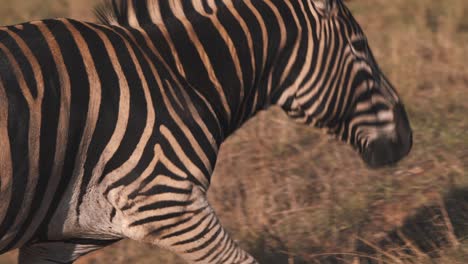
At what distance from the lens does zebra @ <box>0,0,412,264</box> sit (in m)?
3.39

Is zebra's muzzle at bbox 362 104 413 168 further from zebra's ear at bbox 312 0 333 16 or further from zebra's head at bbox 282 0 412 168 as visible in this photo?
zebra's ear at bbox 312 0 333 16

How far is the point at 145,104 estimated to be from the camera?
357 cm

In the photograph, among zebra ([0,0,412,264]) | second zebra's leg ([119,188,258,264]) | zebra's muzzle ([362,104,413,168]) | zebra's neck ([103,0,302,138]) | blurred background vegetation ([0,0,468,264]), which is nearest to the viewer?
zebra ([0,0,412,264])

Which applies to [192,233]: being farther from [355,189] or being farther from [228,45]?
[355,189]

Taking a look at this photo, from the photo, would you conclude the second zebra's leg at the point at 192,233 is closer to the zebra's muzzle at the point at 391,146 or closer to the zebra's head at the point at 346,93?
the zebra's head at the point at 346,93

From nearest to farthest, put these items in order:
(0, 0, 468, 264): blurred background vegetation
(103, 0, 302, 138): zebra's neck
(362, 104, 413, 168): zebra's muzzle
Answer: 1. (103, 0, 302, 138): zebra's neck
2. (362, 104, 413, 168): zebra's muzzle
3. (0, 0, 468, 264): blurred background vegetation

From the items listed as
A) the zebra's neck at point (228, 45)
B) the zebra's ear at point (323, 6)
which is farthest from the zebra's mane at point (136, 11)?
the zebra's ear at point (323, 6)

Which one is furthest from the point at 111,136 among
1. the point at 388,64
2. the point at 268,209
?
the point at 388,64

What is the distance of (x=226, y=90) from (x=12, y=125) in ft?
3.27

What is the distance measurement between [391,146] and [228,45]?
3.39ft

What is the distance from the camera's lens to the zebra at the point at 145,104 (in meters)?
3.39

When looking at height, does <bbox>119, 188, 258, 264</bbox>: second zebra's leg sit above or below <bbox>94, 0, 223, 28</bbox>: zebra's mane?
below

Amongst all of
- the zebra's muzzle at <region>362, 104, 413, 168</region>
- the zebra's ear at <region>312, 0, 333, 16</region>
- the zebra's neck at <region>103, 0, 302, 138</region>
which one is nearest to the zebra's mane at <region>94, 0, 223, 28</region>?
the zebra's neck at <region>103, 0, 302, 138</region>

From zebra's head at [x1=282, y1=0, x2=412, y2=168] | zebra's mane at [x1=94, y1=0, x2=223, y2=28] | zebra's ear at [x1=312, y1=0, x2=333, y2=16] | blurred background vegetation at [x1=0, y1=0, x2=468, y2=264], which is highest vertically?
zebra's mane at [x1=94, y1=0, x2=223, y2=28]
